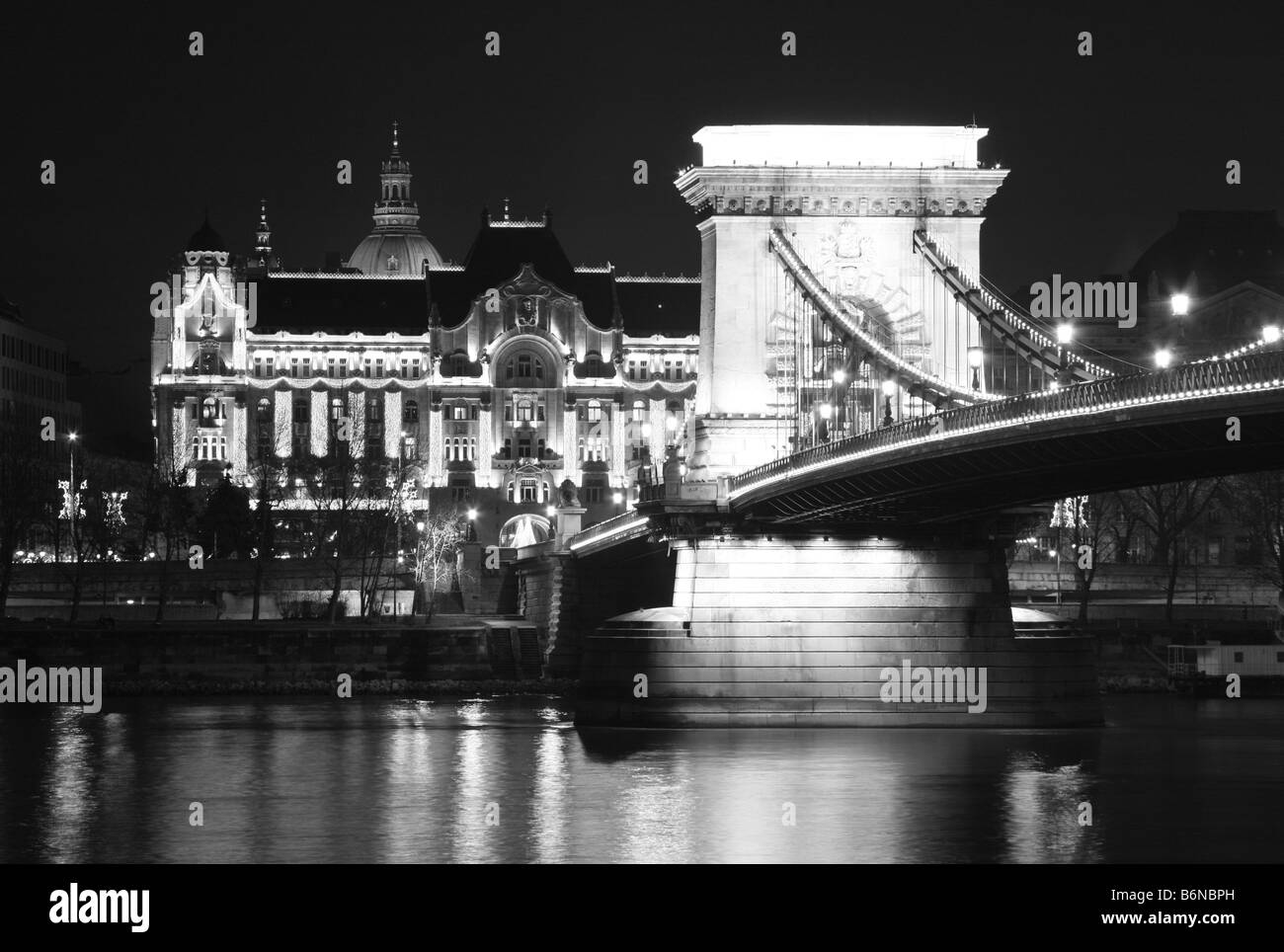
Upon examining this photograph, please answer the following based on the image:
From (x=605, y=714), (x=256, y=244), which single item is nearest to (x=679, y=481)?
(x=605, y=714)

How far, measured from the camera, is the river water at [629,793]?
42.0 m

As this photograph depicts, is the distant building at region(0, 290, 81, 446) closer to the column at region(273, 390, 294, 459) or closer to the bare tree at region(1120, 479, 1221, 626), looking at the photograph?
the column at region(273, 390, 294, 459)

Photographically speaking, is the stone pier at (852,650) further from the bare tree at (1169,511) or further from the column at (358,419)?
the column at (358,419)

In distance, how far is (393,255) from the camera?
554 ft

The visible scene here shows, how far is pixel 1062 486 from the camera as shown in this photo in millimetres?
52094

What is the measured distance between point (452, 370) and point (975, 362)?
3204 inches

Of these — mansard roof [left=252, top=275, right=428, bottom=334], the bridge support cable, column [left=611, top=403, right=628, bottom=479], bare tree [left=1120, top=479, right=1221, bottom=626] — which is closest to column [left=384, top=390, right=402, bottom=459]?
mansard roof [left=252, top=275, right=428, bottom=334]

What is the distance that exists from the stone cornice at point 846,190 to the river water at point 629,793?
1194 centimetres

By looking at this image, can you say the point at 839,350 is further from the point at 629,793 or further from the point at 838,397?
the point at 629,793

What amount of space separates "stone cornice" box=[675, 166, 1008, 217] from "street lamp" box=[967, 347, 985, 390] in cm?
331

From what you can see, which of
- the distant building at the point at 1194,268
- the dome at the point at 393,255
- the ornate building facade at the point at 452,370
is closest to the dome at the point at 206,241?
the ornate building facade at the point at 452,370

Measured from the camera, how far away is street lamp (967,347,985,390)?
188ft

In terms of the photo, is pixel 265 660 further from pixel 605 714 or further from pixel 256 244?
pixel 256 244
